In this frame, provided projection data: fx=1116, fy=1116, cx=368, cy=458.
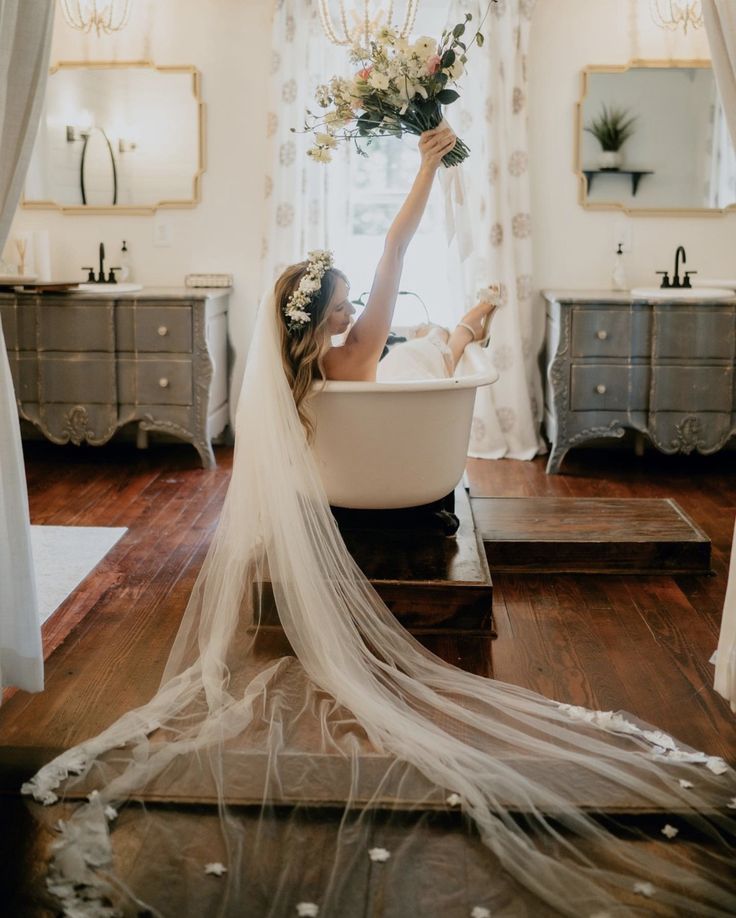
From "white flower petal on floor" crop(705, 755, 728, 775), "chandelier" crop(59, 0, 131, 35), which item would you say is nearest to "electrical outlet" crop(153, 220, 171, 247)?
"chandelier" crop(59, 0, 131, 35)

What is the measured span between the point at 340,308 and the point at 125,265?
110 inches

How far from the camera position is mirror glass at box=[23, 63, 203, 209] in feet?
18.5

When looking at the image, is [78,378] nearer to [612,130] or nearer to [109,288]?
[109,288]

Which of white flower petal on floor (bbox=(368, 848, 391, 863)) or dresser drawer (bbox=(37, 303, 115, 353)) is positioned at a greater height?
dresser drawer (bbox=(37, 303, 115, 353))

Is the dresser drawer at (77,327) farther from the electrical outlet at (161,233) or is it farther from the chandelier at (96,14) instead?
the chandelier at (96,14)

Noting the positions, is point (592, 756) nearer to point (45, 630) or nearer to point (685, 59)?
point (45, 630)

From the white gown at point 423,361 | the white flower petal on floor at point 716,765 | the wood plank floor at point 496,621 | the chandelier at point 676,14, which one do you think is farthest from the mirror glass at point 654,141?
the white flower petal on floor at point 716,765

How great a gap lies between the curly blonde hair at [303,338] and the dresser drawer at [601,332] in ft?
7.04

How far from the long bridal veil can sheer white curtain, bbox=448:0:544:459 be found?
264cm

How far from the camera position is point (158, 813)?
2.25m

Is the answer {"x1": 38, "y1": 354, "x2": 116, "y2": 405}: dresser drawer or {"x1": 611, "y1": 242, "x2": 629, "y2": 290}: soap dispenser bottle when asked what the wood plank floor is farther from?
{"x1": 611, "y1": 242, "x2": 629, "y2": 290}: soap dispenser bottle

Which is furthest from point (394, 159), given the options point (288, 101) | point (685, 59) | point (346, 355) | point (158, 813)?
point (158, 813)

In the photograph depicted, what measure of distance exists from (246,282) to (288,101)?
0.93m

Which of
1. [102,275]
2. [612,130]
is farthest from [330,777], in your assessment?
[612,130]
